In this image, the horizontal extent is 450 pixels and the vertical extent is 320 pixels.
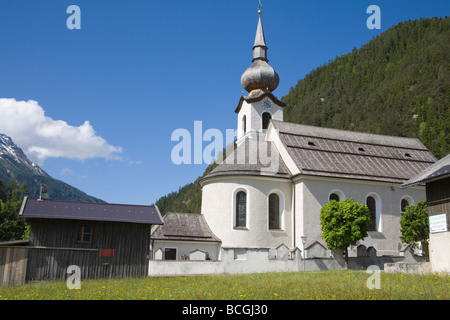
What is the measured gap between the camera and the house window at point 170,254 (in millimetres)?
32656

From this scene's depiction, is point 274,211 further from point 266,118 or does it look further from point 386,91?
point 386,91

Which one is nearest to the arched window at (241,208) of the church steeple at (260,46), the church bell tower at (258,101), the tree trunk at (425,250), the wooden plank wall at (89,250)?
the wooden plank wall at (89,250)

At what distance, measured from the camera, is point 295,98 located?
15125 centimetres

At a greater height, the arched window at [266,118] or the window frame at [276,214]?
the arched window at [266,118]

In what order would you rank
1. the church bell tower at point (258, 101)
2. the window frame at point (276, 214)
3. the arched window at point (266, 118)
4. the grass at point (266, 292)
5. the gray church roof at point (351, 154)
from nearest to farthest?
the grass at point (266, 292)
the window frame at point (276, 214)
the gray church roof at point (351, 154)
the church bell tower at point (258, 101)
the arched window at point (266, 118)

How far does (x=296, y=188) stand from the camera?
35406 millimetres

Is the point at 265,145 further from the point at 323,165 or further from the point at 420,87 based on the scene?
the point at 420,87

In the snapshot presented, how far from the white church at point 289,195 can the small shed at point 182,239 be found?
7cm

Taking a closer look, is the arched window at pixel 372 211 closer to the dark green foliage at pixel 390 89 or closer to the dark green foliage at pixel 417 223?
the dark green foliage at pixel 417 223

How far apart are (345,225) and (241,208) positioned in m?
8.35

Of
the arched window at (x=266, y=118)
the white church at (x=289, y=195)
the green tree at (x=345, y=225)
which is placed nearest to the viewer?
the green tree at (x=345, y=225)
